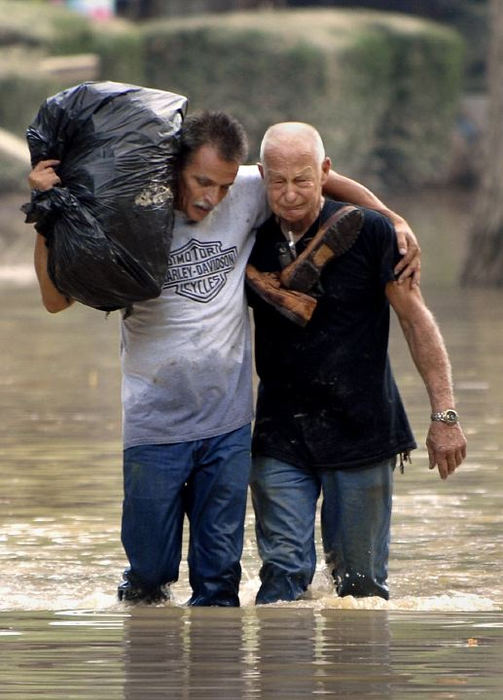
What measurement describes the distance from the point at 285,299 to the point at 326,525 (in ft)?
2.32

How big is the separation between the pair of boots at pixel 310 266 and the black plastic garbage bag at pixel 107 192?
1.17 feet

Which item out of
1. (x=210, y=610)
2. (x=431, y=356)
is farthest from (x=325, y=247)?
(x=210, y=610)

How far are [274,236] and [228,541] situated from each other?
0.89 meters

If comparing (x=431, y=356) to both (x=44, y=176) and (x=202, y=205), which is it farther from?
(x=44, y=176)

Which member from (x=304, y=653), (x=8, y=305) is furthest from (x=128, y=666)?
(x=8, y=305)

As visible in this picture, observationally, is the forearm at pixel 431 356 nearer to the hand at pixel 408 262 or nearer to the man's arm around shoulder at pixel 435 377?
the man's arm around shoulder at pixel 435 377

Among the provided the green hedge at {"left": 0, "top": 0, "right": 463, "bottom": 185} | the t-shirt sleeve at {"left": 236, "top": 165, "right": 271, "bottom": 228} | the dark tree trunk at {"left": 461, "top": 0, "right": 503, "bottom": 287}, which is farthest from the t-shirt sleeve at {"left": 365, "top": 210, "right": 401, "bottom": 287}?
the green hedge at {"left": 0, "top": 0, "right": 463, "bottom": 185}

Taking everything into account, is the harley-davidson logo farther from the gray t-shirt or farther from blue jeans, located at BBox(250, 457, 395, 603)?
blue jeans, located at BBox(250, 457, 395, 603)

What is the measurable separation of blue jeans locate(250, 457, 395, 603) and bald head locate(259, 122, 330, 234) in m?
0.77

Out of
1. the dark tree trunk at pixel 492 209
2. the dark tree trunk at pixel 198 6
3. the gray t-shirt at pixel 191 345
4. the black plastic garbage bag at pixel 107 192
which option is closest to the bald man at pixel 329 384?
the gray t-shirt at pixel 191 345

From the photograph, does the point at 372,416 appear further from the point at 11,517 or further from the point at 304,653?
the point at 11,517

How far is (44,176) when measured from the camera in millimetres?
5395

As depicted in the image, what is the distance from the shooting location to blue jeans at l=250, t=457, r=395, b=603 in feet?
18.4

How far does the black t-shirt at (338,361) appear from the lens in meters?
5.54
